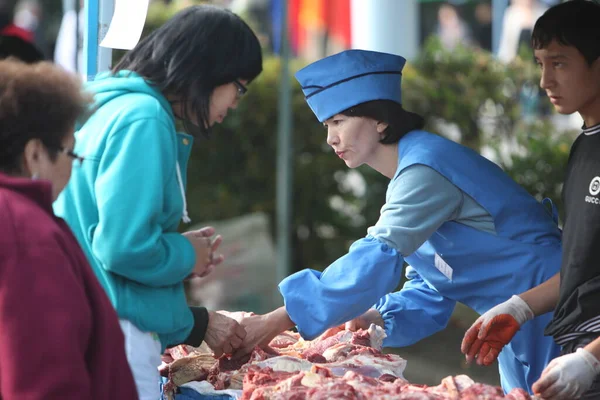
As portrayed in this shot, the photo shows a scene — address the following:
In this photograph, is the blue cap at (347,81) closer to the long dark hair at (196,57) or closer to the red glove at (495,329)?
the long dark hair at (196,57)

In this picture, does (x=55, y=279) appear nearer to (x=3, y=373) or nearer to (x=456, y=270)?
(x=3, y=373)

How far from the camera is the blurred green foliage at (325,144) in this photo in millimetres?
7301

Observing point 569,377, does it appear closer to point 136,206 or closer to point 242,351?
point 242,351

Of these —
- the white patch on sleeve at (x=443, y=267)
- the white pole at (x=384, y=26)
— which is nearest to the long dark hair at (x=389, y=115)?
the white patch on sleeve at (x=443, y=267)

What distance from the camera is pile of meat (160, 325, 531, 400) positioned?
2.46m

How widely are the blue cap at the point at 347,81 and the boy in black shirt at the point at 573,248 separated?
53 centimetres

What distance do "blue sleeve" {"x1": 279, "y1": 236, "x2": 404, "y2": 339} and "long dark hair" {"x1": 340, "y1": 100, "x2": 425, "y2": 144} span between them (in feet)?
1.53

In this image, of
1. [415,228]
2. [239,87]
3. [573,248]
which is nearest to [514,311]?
[573,248]

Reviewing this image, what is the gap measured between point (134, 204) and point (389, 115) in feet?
3.78

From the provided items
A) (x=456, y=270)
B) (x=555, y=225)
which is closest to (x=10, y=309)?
(x=456, y=270)

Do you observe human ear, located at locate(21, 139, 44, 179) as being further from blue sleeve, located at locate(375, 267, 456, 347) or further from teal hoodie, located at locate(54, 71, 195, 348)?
blue sleeve, located at locate(375, 267, 456, 347)

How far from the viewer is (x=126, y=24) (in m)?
3.23

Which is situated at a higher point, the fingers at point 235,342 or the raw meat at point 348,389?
the raw meat at point 348,389

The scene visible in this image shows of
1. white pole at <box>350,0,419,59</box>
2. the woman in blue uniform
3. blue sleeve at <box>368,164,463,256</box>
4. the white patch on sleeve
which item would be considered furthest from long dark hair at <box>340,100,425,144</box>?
white pole at <box>350,0,419,59</box>
